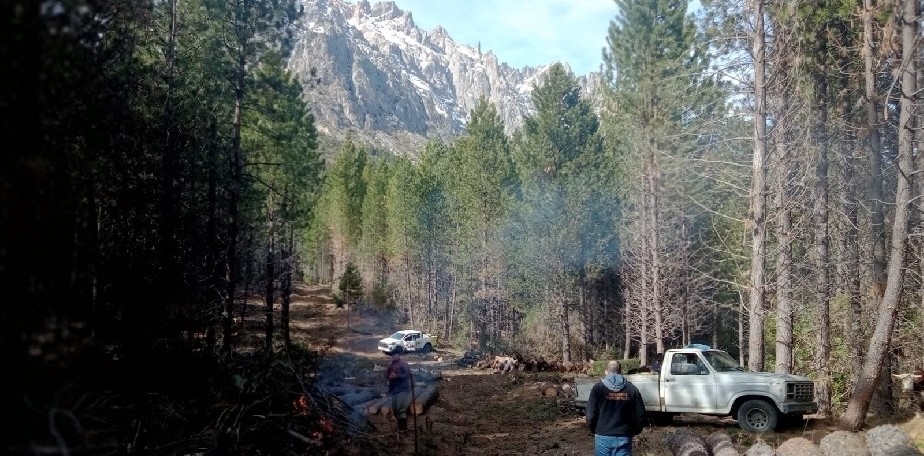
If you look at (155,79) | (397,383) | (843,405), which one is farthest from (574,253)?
(155,79)

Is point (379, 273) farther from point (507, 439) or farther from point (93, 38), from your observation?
point (93, 38)

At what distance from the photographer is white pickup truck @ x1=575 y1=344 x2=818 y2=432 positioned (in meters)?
10.9

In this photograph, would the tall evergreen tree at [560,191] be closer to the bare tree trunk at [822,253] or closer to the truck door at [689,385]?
the bare tree trunk at [822,253]

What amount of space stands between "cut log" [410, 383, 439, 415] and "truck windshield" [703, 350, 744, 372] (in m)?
6.79

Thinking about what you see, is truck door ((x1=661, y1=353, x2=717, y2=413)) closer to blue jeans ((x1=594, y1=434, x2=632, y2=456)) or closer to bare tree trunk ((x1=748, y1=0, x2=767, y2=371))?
bare tree trunk ((x1=748, y1=0, x2=767, y2=371))

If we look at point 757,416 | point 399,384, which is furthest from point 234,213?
point 757,416

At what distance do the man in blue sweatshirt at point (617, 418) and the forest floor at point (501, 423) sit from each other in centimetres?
296

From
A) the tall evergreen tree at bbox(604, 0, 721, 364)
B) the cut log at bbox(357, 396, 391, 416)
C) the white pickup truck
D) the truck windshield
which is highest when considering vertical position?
the tall evergreen tree at bbox(604, 0, 721, 364)

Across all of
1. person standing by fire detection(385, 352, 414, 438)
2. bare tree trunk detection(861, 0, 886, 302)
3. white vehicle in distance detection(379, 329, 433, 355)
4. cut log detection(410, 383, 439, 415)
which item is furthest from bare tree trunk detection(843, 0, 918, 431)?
white vehicle in distance detection(379, 329, 433, 355)

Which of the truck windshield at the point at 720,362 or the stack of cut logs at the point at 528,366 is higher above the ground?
the truck windshield at the point at 720,362

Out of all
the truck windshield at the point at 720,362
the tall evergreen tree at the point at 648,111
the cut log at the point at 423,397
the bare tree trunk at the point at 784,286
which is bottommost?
the cut log at the point at 423,397

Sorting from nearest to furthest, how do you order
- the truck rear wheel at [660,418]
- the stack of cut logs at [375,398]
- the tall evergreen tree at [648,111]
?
the truck rear wheel at [660,418], the stack of cut logs at [375,398], the tall evergreen tree at [648,111]

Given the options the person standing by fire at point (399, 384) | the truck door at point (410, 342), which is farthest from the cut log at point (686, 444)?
the truck door at point (410, 342)

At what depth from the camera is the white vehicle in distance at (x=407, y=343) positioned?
3086 centimetres
